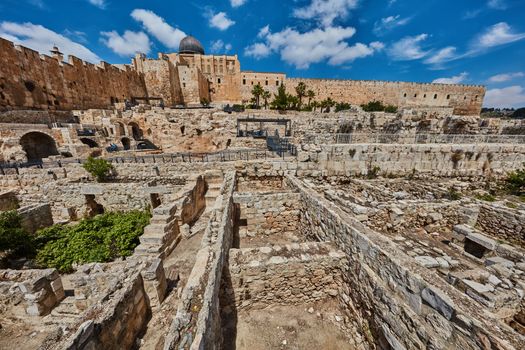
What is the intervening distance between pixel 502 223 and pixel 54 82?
1569 inches

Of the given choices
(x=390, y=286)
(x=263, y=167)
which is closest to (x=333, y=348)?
(x=390, y=286)

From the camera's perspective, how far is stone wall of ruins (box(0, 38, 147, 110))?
19.6 meters

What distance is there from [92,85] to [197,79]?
17.9 m

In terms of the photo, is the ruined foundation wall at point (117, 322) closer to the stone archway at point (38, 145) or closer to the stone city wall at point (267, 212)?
the stone city wall at point (267, 212)

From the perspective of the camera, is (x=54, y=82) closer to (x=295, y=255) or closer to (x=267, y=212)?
(x=267, y=212)

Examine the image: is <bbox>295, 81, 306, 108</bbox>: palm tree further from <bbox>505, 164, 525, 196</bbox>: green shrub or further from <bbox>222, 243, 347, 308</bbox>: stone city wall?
<bbox>222, 243, 347, 308</bbox>: stone city wall

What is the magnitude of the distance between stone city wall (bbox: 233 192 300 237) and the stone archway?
2233cm

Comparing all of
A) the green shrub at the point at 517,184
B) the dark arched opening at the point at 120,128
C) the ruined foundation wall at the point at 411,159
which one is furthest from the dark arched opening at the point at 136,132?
the green shrub at the point at 517,184

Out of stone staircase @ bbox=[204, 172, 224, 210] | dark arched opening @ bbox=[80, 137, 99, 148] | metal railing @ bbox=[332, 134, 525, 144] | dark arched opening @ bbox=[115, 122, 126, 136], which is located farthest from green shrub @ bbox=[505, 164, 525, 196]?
dark arched opening @ bbox=[115, 122, 126, 136]

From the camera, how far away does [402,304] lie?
119 inches

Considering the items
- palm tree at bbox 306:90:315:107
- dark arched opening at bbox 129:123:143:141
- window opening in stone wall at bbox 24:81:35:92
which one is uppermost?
palm tree at bbox 306:90:315:107

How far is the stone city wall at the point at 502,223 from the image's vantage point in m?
5.46

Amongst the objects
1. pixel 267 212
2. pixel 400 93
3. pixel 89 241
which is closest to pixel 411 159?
pixel 267 212

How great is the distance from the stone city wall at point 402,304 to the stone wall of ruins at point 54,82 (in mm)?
32344
